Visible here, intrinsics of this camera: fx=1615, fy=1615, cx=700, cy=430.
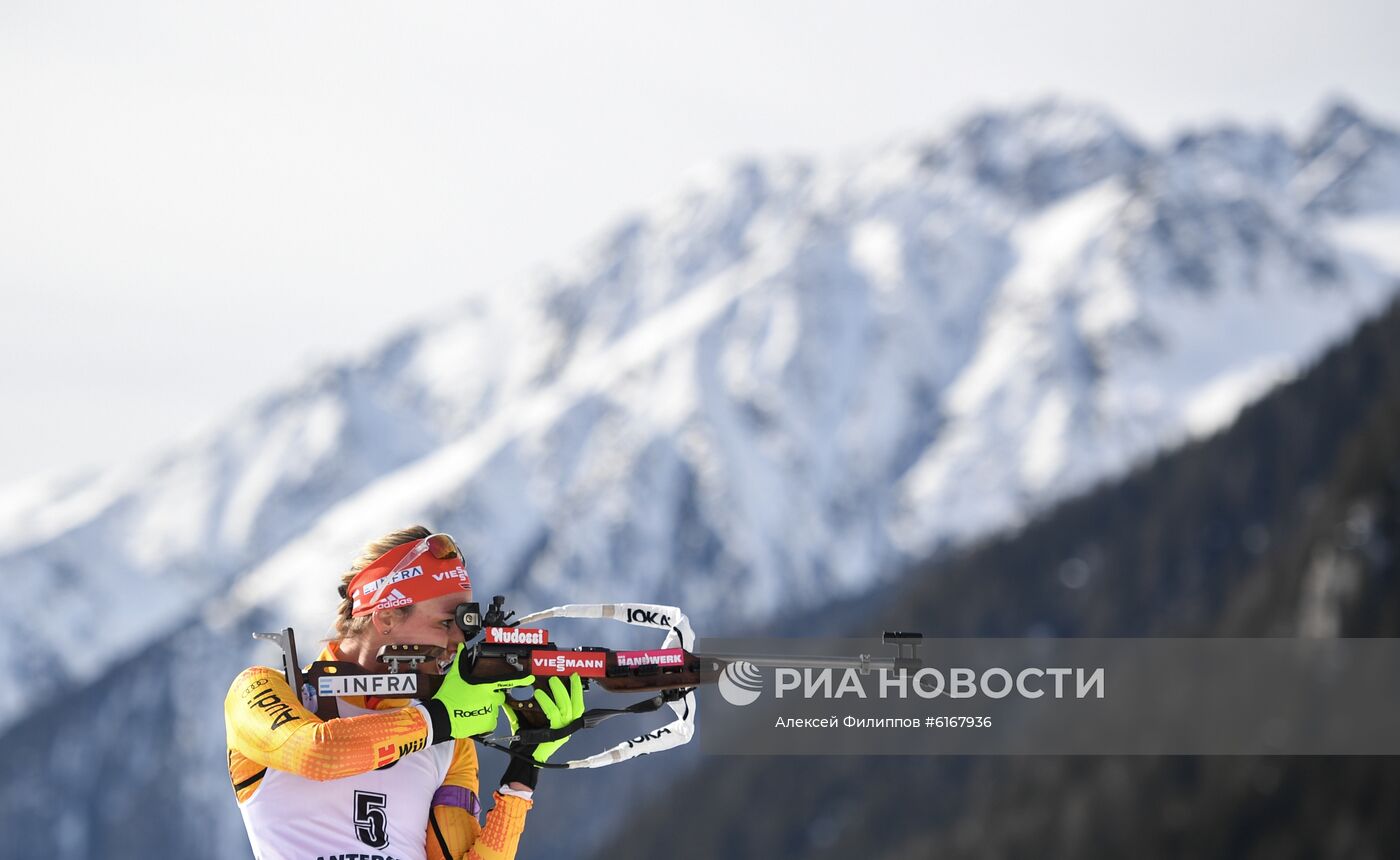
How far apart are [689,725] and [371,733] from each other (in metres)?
1.60

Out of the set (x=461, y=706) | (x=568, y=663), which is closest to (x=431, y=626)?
(x=461, y=706)

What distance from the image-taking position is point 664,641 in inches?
242

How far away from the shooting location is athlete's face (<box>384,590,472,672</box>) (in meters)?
5.45

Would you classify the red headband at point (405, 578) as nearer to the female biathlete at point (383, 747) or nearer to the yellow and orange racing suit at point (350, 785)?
the female biathlete at point (383, 747)

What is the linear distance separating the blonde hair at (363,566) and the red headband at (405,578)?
0.02m

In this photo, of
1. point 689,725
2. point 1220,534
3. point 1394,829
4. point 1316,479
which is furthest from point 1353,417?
point 689,725

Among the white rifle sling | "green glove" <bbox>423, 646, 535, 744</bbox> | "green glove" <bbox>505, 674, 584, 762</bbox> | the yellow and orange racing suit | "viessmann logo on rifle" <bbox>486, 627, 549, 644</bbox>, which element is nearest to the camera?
the yellow and orange racing suit

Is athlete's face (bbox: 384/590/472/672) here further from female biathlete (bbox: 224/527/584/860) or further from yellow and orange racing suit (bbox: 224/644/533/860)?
yellow and orange racing suit (bbox: 224/644/533/860)

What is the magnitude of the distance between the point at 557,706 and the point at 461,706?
0.50 meters

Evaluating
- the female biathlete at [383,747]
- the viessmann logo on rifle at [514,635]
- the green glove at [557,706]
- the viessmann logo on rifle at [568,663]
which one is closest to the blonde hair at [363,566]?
the female biathlete at [383,747]

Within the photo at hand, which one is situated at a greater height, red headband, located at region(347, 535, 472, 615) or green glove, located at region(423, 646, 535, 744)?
red headband, located at region(347, 535, 472, 615)

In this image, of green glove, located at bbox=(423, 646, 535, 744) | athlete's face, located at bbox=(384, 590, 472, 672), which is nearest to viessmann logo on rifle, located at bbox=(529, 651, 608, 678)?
green glove, located at bbox=(423, 646, 535, 744)

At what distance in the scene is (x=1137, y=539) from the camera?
188 metres

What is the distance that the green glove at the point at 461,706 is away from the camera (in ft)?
17.0
